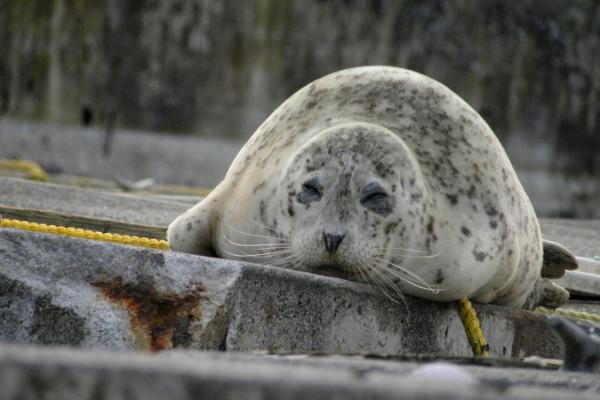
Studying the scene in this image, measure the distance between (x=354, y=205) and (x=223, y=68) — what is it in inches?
273

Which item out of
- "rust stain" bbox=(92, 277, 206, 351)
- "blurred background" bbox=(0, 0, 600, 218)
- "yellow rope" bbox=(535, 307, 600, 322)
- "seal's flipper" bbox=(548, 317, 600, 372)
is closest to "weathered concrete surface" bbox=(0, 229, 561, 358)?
"rust stain" bbox=(92, 277, 206, 351)

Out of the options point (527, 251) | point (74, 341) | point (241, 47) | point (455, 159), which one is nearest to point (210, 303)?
point (74, 341)

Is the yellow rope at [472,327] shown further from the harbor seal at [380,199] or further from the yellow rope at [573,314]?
the yellow rope at [573,314]

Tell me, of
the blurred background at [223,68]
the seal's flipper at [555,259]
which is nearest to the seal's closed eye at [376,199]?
the seal's flipper at [555,259]

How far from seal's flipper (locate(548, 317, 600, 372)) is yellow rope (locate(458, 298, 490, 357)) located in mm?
1310

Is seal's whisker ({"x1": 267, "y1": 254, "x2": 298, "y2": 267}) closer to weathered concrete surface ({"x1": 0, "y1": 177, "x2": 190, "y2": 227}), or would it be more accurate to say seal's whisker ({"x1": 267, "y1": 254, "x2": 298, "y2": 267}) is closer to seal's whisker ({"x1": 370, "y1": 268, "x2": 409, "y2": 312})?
seal's whisker ({"x1": 370, "y1": 268, "x2": 409, "y2": 312})

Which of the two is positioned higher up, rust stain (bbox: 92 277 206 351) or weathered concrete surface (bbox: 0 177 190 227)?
rust stain (bbox: 92 277 206 351)

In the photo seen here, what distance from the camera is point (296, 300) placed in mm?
3570

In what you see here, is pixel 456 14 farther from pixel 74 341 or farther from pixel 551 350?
pixel 74 341

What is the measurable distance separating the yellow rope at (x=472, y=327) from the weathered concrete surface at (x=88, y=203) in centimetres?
185

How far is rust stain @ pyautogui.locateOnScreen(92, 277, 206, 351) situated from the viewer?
127 inches

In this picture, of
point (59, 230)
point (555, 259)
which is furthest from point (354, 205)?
point (555, 259)

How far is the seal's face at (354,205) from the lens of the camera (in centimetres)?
389

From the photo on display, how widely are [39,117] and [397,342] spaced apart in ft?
23.5
